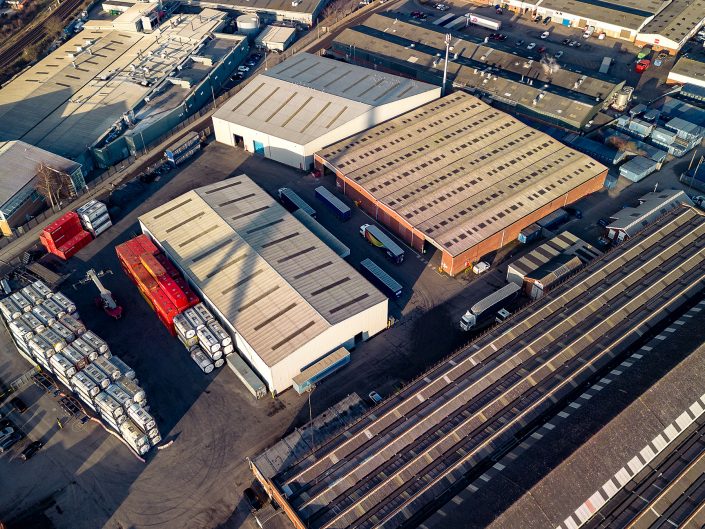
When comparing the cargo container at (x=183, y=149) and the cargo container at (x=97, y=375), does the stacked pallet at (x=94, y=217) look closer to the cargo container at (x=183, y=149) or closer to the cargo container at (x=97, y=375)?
the cargo container at (x=183, y=149)

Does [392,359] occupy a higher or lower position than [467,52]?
lower

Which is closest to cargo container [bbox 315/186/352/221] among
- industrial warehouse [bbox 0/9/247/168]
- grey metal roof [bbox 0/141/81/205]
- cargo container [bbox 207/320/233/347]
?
cargo container [bbox 207/320/233/347]

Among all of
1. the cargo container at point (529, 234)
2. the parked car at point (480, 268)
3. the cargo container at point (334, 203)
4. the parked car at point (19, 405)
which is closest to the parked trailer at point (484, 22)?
the cargo container at point (334, 203)

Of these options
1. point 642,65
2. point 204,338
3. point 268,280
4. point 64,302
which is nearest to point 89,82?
point 64,302

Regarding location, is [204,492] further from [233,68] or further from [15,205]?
[233,68]

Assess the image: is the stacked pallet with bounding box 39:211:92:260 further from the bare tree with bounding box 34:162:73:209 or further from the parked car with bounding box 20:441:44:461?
the parked car with bounding box 20:441:44:461

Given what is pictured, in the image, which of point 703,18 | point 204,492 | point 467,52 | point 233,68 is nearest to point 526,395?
point 204,492
